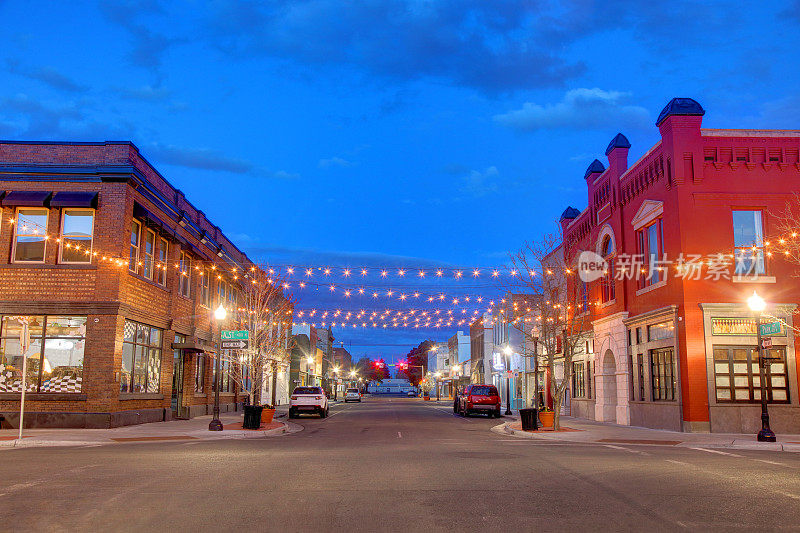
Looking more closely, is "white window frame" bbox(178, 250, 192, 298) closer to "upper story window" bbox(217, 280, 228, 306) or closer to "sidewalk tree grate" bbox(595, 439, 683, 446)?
"upper story window" bbox(217, 280, 228, 306)

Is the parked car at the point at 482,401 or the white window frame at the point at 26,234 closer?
the white window frame at the point at 26,234

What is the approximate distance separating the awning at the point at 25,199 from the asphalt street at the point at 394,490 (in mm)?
10997

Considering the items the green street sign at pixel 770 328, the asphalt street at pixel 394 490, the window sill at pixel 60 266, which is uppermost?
the window sill at pixel 60 266

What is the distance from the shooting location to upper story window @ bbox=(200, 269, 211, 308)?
1443 inches

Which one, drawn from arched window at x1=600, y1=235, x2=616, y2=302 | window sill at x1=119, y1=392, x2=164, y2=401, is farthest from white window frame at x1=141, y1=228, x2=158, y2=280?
arched window at x1=600, y1=235, x2=616, y2=302

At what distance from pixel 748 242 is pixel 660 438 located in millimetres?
8184

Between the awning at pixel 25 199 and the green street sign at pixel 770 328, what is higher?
the awning at pixel 25 199

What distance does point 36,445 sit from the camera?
18922mm

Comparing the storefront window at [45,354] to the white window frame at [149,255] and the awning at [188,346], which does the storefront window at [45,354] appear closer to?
the white window frame at [149,255]

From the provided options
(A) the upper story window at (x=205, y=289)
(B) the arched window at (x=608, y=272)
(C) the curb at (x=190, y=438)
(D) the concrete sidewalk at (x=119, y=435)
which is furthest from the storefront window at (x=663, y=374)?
(A) the upper story window at (x=205, y=289)

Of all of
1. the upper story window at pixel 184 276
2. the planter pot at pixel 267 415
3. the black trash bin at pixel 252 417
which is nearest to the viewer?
the black trash bin at pixel 252 417

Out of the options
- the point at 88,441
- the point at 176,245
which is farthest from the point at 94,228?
the point at 88,441

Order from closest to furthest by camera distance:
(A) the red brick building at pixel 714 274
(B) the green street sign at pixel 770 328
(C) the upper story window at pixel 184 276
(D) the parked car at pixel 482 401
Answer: (B) the green street sign at pixel 770 328 → (A) the red brick building at pixel 714 274 → (C) the upper story window at pixel 184 276 → (D) the parked car at pixel 482 401

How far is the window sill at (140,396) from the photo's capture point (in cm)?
2597
